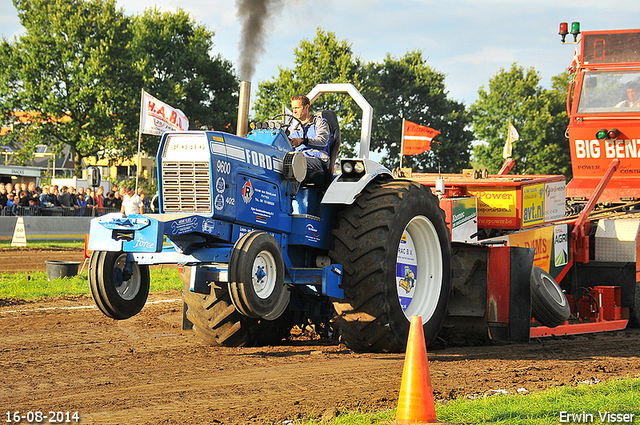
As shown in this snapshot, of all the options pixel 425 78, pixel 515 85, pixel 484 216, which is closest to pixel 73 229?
pixel 484 216

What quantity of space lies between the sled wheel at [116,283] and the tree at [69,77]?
114 feet

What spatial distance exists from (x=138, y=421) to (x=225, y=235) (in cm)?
178

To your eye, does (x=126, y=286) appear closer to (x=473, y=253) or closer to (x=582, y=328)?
(x=473, y=253)

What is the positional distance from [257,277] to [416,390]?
157 cm

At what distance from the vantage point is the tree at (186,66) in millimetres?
41688

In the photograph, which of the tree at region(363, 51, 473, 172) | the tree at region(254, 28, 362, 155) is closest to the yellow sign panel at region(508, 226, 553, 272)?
the tree at region(254, 28, 362, 155)

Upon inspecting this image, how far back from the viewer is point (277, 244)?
5.24 meters

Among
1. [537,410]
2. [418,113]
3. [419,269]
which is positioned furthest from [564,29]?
[418,113]

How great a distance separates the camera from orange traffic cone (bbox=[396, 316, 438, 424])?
3.88 m

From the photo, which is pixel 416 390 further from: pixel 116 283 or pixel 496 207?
pixel 496 207

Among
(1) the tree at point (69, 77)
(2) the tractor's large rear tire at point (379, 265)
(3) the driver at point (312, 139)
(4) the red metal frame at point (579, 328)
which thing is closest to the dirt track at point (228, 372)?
(4) the red metal frame at point (579, 328)

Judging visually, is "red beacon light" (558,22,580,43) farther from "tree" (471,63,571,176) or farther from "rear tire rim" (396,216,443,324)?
"tree" (471,63,571,176)

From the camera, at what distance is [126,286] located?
5305mm

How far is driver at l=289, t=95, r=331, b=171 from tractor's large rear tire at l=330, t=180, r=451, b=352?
50 centimetres
